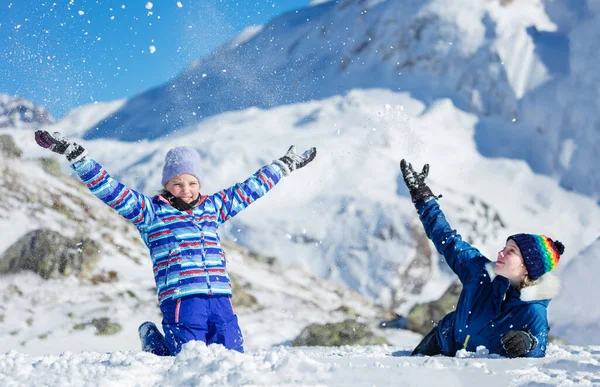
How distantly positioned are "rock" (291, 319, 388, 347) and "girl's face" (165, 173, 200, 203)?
3749 millimetres

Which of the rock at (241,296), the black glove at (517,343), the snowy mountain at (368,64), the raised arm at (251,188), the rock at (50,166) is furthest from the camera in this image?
the snowy mountain at (368,64)

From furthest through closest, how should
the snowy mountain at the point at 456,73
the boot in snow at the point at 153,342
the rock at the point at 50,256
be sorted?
the snowy mountain at the point at 456,73 < the rock at the point at 50,256 < the boot in snow at the point at 153,342

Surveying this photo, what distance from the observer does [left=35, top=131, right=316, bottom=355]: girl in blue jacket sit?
296 cm

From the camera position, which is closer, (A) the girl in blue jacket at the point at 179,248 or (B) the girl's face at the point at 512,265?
(B) the girl's face at the point at 512,265

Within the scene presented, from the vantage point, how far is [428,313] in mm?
8164

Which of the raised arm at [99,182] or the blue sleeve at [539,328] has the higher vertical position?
the raised arm at [99,182]

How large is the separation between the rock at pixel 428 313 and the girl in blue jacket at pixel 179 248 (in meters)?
5.18

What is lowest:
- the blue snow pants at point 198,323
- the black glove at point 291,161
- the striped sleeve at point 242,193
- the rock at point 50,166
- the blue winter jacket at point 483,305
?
the blue winter jacket at point 483,305

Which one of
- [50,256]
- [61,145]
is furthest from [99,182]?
[50,256]

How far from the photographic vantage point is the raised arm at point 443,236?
3021 mm

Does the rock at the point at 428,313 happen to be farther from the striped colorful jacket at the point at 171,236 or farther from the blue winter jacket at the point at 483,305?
the striped colorful jacket at the point at 171,236

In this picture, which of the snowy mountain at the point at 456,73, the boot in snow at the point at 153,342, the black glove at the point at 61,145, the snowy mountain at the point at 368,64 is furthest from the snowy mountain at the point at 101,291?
the snowy mountain at the point at 368,64

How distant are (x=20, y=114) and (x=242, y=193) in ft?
52.0

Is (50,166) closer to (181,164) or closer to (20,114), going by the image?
(181,164)
